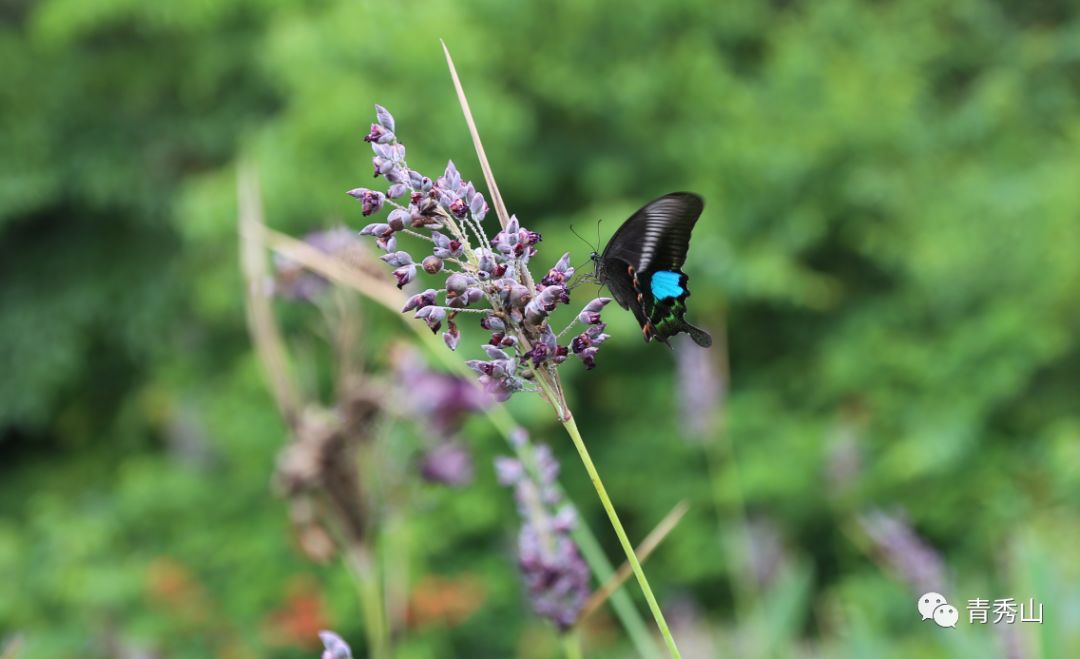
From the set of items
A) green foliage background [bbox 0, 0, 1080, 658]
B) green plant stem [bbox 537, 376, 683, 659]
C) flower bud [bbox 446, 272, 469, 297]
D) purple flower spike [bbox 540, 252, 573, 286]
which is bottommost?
green plant stem [bbox 537, 376, 683, 659]

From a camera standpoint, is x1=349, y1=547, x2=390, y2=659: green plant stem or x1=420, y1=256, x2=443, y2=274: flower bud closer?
x1=420, y1=256, x2=443, y2=274: flower bud

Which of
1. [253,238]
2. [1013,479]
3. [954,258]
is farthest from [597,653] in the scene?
[253,238]

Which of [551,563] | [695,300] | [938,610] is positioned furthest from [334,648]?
[695,300]

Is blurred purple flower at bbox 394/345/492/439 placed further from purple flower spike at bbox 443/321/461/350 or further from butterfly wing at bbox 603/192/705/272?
purple flower spike at bbox 443/321/461/350

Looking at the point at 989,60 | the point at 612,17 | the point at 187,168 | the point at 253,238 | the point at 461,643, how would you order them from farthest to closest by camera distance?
the point at 187,168 < the point at 989,60 < the point at 612,17 < the point at 461,643 < the point at 253,238

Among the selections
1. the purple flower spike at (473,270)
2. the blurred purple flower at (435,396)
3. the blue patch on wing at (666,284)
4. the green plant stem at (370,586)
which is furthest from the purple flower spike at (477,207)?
the blurred purple flower at (435,396)

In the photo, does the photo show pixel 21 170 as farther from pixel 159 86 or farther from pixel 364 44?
pixel 364 44

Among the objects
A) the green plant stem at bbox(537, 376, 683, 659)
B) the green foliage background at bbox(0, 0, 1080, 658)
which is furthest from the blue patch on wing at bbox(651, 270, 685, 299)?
the green foliage background at bbox(0, 0, 1080, 658)
